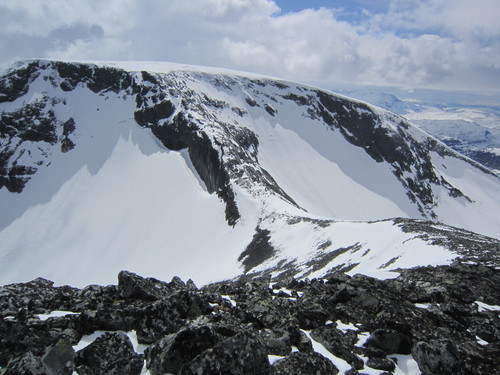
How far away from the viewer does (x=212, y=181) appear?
90.1m

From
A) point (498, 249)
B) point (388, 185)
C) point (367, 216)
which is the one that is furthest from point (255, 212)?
point (388, 185)

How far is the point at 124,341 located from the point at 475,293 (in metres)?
16.2

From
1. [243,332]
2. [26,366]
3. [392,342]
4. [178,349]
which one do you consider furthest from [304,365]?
[26,366]

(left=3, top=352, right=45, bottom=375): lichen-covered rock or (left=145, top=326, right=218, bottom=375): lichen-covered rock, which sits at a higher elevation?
(left=3, top=352, right=45, bottom=375): lichen-covered rock

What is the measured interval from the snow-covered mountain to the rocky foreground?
19255 mm

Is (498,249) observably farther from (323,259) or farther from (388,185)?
(388,185)

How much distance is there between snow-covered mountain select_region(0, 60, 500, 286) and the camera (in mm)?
52844

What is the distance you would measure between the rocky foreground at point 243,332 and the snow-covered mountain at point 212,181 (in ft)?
63.2

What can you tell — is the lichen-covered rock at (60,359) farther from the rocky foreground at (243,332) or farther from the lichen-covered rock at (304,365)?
the lichen-covered rock at (304,365)

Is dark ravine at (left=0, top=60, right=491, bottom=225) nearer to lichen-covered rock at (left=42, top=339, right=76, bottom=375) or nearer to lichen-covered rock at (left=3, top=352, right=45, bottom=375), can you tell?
lichen-covered rock at (left=42, top=339, right=76, bottom=375)

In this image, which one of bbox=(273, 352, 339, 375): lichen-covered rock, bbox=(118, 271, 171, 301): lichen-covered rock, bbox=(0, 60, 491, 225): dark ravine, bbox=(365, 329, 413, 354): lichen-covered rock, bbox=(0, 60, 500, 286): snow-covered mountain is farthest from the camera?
bbox=(0, 60, 491, 225): dark ravine

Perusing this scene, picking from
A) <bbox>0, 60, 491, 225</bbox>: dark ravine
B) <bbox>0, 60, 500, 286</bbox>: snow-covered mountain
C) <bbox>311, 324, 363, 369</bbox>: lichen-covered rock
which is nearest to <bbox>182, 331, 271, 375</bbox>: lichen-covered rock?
<bbox>311, 324, 363, 369</bbox>: lichen-covered rock

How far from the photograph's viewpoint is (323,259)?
43.5 meters

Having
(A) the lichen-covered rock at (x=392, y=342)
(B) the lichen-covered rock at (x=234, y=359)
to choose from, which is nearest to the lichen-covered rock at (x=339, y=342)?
(A) the lichen-covered rock at (x=392, y=342)
